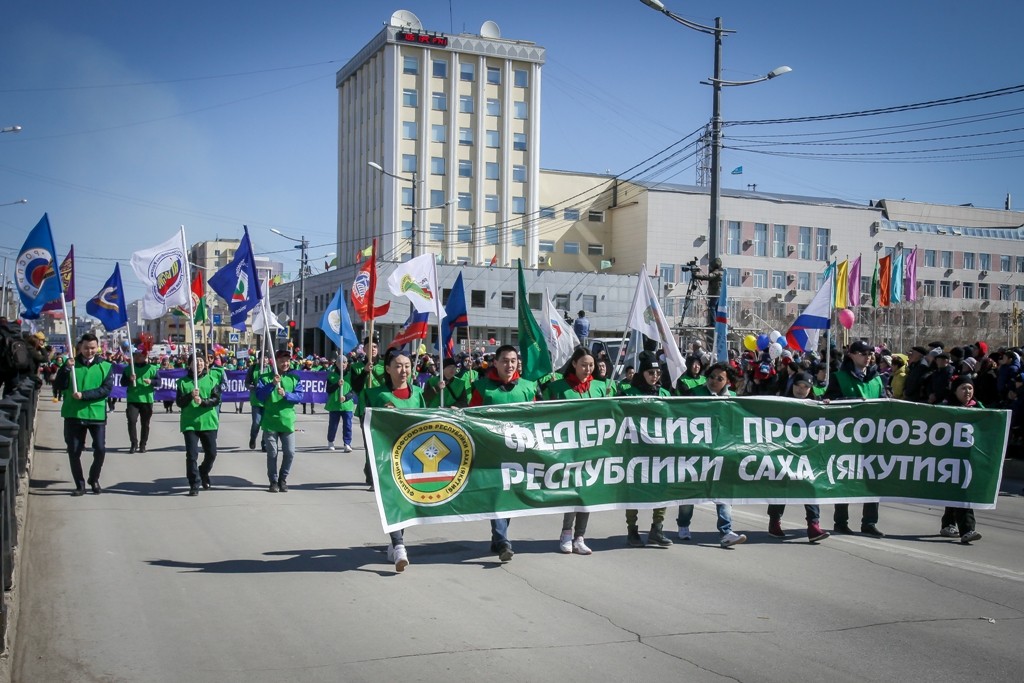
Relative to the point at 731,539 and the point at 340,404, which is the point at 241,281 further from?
the point at 731,539

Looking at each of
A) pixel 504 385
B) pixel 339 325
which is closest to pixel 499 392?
pixel 504 385

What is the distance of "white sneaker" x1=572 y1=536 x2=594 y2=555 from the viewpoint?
27.1 ft

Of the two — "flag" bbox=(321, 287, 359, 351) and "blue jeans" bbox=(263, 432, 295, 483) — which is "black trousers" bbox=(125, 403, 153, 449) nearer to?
"flag" bbox=(321, 287, 359, 351)

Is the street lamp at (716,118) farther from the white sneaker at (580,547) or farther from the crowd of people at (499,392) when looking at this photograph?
→ the white sneaker at (580,547)

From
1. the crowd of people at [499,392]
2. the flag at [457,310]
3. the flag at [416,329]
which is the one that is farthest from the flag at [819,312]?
the flag at [416,329]

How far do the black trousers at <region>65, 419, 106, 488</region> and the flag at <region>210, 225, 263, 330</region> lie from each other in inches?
111

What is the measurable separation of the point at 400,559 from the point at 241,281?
7.61 meters

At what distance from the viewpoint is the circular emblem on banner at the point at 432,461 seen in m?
7.56

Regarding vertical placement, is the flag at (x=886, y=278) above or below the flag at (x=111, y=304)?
above

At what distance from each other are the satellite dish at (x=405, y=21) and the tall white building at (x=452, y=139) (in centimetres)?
8

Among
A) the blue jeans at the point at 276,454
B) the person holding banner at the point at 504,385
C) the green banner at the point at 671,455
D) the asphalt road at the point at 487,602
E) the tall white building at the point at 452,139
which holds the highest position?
the tall white building at the point at 452,139

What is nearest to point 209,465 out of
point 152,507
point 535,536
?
point 152,507

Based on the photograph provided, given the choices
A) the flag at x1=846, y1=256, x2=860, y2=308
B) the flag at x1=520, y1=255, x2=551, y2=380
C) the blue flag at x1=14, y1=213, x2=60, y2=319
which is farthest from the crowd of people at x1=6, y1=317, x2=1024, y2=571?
the flag at x1=846, y1=256, x2=860, y2=308

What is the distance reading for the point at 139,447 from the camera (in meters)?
16.1
